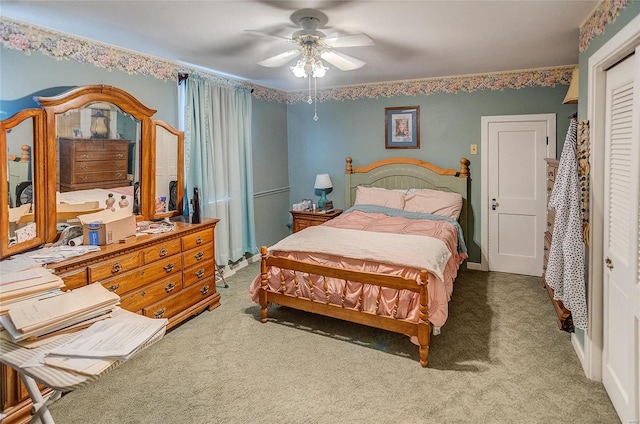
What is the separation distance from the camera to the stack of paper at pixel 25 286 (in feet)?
4.78

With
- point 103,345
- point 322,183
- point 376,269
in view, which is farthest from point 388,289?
point 322,183

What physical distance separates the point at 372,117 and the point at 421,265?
9.59 feet

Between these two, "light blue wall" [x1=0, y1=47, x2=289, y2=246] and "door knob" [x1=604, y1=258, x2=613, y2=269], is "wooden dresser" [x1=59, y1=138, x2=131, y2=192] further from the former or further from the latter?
"door knob" [x1=604, y1=258, x2=613, y2=269]

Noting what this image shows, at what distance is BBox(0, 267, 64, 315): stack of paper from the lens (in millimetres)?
1457

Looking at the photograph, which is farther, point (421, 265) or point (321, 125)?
point (321, 125)

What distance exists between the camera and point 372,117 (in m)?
5.20

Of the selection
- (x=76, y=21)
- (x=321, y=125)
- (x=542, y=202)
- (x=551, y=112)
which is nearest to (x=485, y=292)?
(x=542, y=202)

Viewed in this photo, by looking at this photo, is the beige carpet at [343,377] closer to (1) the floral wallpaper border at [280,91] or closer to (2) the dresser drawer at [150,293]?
(2) the dresser drawer at [150,293]

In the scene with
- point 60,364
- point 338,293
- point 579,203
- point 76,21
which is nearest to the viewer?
point 60,364

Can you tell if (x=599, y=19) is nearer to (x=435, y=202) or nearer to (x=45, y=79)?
(x=435, y=202)

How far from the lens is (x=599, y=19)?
7.51 feet

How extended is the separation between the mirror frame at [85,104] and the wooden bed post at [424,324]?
7.90 feet

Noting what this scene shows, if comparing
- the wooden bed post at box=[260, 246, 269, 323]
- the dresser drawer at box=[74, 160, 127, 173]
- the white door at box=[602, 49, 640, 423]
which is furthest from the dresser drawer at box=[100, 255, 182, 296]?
the white door at box=[602, 49, 640, 423]

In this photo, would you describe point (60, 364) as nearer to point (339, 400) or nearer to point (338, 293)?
point (339, 400)
